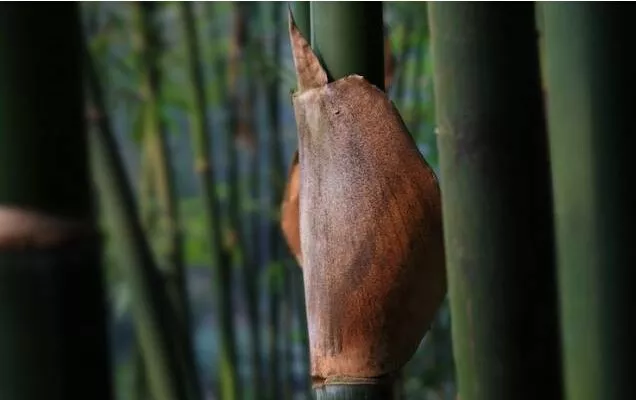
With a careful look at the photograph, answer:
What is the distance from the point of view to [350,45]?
1.11 ft

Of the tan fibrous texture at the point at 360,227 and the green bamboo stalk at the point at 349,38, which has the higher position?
the green bamboo stalk at the point at 349,38

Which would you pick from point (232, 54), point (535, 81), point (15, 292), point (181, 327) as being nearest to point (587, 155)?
point (535, 81)

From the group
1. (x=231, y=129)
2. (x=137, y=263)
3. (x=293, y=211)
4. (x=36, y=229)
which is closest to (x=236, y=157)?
(x=231, y=129)

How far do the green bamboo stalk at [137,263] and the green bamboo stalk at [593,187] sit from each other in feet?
0.90

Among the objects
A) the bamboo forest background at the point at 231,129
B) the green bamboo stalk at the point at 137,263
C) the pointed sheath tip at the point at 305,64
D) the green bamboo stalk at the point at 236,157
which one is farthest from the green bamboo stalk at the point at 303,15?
the green bamboo stalk at the point at 236,157

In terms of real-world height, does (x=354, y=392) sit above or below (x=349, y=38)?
below

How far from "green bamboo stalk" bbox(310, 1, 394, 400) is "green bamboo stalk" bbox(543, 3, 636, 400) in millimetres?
74

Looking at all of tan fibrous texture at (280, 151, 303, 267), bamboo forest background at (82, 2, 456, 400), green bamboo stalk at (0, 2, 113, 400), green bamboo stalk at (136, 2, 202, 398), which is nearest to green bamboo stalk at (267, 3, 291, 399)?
bamboo forest background at (82, 2, 456, 400)

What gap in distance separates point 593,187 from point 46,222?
0.22 meters

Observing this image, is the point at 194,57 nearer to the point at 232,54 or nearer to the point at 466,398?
the point at 232,54

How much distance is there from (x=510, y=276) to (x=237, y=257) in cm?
84

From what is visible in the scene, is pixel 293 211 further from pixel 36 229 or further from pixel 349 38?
pixel 36 229

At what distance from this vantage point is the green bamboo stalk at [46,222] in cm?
21

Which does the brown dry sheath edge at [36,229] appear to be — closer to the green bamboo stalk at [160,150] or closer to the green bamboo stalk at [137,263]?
the green bamboo stalk at [137,263]
